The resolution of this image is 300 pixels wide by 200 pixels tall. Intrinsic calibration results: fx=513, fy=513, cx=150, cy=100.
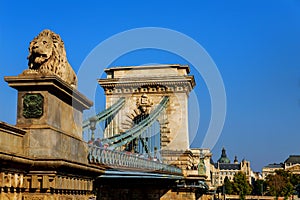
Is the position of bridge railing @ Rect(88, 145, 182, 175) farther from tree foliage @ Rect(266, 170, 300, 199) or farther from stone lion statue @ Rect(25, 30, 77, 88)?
tree foliage @ Rect(266, 170, 300, 199)

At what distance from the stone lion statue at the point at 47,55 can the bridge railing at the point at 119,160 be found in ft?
9.04

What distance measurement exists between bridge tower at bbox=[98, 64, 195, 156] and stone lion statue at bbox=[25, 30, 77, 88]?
1179 inches

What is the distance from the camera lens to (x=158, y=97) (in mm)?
40219

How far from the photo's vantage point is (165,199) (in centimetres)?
3284

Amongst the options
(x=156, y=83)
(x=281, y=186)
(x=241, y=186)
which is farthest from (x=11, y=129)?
(x=281, y=186)

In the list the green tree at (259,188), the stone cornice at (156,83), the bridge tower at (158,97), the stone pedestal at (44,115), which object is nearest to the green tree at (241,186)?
the green tree at (259,188)

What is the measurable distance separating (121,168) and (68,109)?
8548mm

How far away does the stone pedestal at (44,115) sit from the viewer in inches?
331

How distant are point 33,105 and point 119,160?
9403mm

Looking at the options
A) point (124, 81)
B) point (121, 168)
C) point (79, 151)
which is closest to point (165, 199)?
Answer: point (124, 81)

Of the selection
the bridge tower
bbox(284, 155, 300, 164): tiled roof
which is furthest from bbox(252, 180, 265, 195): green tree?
the bridge tower

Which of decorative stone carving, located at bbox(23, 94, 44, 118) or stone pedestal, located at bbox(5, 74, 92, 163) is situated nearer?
stone pedestal, located at bbox(5, 74, 92, 163)

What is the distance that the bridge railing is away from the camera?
13260mm

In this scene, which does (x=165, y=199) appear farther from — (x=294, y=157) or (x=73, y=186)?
(x=294, y=157)
